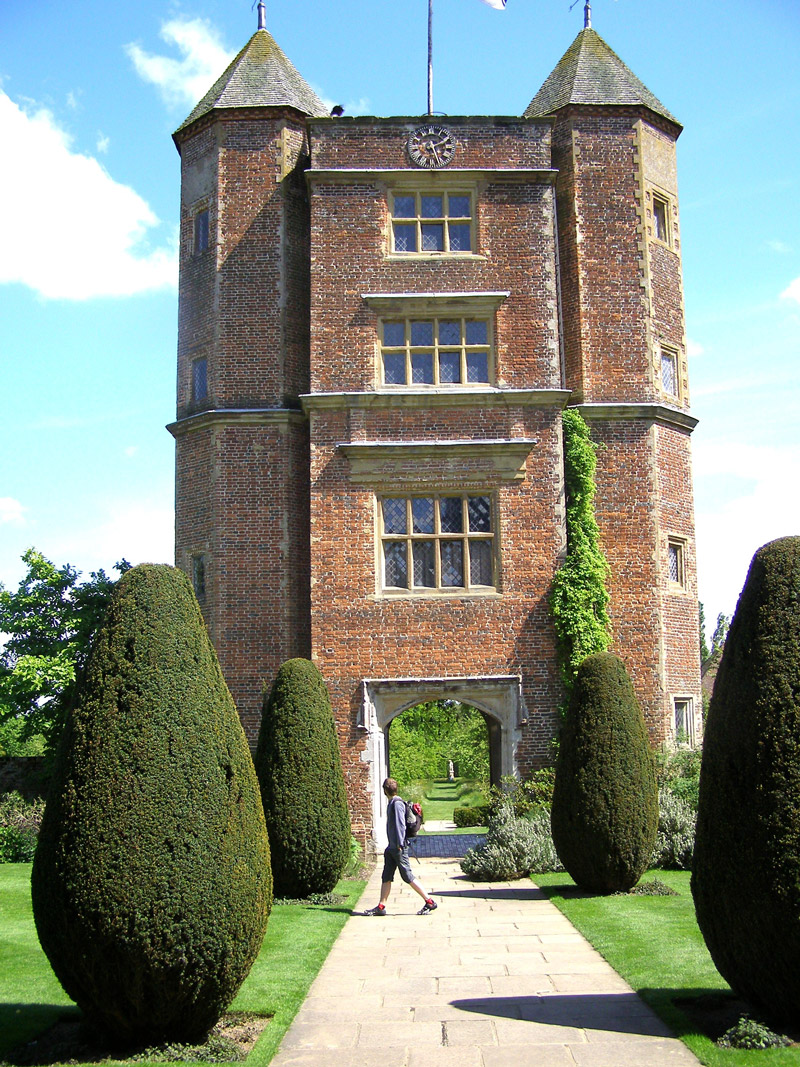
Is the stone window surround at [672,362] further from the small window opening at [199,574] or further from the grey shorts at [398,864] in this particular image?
the grey shorts at [398,864]

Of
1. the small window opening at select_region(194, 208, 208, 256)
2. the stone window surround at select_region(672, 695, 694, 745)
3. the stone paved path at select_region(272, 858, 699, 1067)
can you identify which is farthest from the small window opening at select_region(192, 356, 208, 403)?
the stone paved path at select_region(272, 858, 699, 1067)

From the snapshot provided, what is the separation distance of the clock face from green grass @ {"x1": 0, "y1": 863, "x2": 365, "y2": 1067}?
44.0 feet

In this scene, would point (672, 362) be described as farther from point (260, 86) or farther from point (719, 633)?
→ point (719, 633)

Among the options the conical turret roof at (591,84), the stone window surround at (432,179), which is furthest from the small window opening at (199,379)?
the conical turret roof at (591,84)

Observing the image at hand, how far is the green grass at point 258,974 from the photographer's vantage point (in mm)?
7559

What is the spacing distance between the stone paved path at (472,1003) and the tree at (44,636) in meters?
10.7

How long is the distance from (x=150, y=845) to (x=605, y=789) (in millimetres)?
7810

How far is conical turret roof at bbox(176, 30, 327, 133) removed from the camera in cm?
2086

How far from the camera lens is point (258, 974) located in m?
9.19

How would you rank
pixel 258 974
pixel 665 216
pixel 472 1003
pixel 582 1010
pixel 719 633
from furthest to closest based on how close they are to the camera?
pixel 719 633
pixel 665 216
pixel 258 974
pixel 472 1003
pixel 582 1010

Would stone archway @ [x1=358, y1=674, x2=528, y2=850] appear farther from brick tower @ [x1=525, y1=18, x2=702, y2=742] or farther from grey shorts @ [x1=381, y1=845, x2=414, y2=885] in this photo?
grey shorts @ [x1=381, y1=845, x2=414, y2=885]

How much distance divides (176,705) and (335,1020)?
8.67ft

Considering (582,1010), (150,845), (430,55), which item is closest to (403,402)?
(430,55)

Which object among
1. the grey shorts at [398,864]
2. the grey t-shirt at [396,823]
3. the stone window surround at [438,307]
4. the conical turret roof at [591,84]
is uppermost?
the conical turret roof at [591,84]
